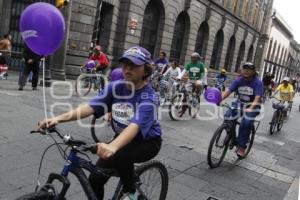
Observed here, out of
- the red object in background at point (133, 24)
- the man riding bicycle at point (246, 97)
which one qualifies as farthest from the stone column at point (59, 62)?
the man riding bicycle at point (246, 97)

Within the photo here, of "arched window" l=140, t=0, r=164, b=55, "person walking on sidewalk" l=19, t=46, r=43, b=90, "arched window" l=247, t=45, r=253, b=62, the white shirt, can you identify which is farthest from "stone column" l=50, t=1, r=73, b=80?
"arched window" l=247, t=45, r=253, b=62

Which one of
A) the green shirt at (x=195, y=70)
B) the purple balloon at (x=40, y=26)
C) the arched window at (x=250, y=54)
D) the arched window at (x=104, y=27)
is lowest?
the green shirt at (x=195, y=70)

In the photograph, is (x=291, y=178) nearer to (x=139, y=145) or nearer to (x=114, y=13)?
(x=139, y=145)

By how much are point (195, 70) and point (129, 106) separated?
8.31m

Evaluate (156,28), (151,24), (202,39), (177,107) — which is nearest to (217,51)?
(202,39)

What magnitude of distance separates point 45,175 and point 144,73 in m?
2.52

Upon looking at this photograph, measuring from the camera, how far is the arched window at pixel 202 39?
2812 centimetres

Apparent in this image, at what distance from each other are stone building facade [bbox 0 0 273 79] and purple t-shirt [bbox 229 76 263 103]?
937 cm

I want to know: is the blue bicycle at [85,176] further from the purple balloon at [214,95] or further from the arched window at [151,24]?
the arched window at [151,24]

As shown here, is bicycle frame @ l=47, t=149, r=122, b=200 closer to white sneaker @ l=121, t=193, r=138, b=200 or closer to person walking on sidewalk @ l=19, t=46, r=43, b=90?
white sneaker @ l=121, t=193, r=138, b=200

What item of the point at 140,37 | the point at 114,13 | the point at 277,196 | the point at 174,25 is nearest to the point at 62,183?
the point at 277,196

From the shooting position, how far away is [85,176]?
9.39 feet

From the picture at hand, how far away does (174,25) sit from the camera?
75.8 feet

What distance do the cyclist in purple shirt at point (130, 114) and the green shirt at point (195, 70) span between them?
814cm
